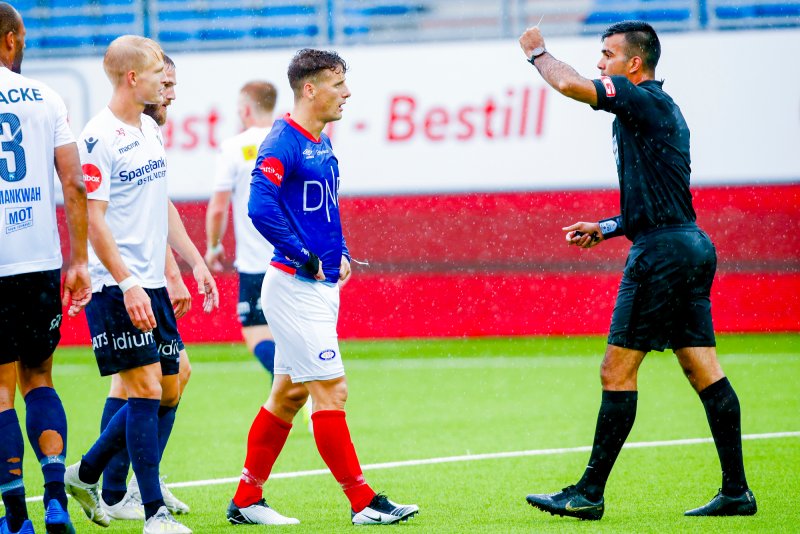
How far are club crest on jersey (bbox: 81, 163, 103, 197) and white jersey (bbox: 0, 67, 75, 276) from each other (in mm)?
143

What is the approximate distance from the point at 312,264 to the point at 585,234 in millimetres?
1387

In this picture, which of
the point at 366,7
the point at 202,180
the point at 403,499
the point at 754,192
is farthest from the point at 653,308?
the point at 366,7

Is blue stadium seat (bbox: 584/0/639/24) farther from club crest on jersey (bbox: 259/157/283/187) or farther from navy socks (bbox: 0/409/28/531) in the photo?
navy socks (bbox: 0/409/28/531)

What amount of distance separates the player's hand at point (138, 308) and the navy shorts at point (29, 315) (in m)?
0.28

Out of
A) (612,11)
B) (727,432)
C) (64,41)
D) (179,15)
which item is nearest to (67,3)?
(64,41)

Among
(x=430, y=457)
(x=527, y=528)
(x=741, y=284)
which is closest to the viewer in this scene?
(x=527, y=528)

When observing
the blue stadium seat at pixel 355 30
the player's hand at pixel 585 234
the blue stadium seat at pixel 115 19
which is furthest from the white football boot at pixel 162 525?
the blue stadium seat at pixel 115 19

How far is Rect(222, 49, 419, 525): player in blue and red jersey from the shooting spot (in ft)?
16.0

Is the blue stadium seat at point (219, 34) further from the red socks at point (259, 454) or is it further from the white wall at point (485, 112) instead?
the red socks at point (259, 454)

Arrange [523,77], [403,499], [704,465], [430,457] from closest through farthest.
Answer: [403,499], [704,465], [430,457], [523,77]

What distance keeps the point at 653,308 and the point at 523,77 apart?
403 inches

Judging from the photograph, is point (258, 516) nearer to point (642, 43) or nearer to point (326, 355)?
point (326, 355)

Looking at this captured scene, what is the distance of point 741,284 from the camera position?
44.5 feet

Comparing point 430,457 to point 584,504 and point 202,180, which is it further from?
point 202,180
